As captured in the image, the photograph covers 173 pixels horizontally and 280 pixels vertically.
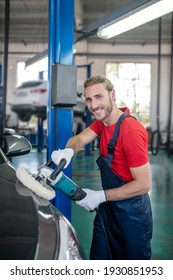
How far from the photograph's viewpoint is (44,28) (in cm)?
1217

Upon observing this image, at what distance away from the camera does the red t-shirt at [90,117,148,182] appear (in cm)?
182

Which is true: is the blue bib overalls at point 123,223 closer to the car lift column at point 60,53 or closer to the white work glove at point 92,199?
the white work glove at point 92,199

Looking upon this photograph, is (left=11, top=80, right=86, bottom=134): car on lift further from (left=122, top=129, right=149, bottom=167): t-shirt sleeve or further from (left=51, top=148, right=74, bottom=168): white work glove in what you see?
(left=122, top=129, right=149, bottom=167): t-shirt sleeve

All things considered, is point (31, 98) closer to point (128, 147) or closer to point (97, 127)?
point (97, 127)

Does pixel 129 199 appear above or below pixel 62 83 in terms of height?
below

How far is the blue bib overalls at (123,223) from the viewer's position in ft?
6.44

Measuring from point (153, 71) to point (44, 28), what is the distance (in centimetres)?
526

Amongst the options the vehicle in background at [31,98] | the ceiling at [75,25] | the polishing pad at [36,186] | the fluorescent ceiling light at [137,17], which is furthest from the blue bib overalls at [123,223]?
the vehicle in background at [31,98]

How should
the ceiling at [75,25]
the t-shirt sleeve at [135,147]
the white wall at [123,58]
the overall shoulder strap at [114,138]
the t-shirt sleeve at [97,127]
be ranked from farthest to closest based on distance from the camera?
the white wall at [123,58], the ceiling at [75,25], the t-shirt sleeve at [97,127], the overall shoulder strap at [114,138], the t-shirt sleeve at [135,147]

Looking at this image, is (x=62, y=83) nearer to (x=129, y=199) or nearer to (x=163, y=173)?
(x=129, y=199)

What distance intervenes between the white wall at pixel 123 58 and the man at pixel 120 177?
38.8ft

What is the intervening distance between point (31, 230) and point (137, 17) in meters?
2.51
